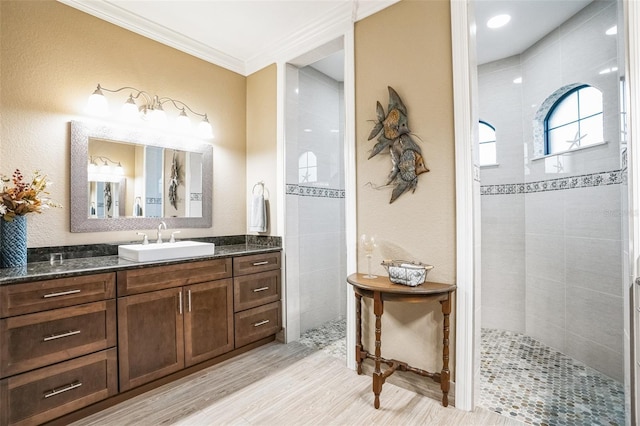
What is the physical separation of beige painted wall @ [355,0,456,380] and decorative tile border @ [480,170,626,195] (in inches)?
42.1

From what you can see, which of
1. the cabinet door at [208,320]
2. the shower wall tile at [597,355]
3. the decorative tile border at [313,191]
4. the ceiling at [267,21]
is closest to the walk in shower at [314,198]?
the decorative tile border at [313,191]

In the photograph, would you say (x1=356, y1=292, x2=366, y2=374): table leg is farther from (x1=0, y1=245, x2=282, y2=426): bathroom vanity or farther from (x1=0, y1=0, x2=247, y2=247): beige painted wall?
(x1=0, y1=0, x2=247, y2=247): beige painted wall

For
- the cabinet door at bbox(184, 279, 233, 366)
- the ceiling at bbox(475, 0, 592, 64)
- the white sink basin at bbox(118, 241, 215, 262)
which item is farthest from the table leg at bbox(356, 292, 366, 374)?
the ceiling at bbox(475, 0, 592, 64)

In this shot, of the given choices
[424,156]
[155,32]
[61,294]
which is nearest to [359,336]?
[424,156]

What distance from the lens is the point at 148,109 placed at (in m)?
2.65

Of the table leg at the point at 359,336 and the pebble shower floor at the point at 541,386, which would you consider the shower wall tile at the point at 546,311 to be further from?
the table leg at the point at 359,336

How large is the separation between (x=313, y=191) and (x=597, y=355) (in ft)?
8.72

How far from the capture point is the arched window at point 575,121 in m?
2.55

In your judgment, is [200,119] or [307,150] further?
[307,150]

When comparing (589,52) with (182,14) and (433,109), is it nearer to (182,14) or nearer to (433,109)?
(433,109)

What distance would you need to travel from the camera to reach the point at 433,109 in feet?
6.97

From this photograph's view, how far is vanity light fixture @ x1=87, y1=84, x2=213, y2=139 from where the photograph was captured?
7.67 ft

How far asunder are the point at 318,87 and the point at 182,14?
1.47m

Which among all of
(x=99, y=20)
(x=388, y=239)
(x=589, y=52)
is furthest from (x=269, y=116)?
(x=589, y=52)
